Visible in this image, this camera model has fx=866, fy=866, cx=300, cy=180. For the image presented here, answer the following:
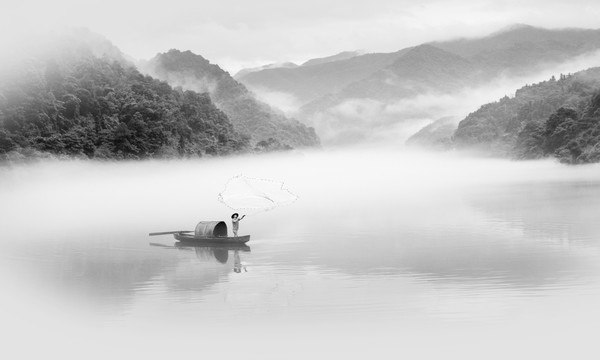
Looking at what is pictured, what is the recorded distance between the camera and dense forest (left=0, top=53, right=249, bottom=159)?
85312 millimetres

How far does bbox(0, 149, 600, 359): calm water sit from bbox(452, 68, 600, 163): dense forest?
3109 inches

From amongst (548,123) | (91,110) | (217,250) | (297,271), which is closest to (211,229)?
(217,250)

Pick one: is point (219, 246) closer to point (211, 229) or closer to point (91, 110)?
point (211, 229)

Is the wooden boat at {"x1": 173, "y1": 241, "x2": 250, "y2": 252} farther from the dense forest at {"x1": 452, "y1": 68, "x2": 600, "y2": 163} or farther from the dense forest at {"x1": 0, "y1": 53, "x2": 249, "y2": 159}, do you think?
the dense forest at {"x1": 452, "y1": 68, "x2": 600, "y2": 163}

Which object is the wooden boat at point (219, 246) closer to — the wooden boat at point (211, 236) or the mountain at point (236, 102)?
the wooden boat at point (211, 236)

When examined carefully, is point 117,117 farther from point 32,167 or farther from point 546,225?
point 546,225

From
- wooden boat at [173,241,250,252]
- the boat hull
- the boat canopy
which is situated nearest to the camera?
the boat hull

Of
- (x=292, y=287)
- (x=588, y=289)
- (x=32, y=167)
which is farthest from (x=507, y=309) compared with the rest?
(x=32, y=167)


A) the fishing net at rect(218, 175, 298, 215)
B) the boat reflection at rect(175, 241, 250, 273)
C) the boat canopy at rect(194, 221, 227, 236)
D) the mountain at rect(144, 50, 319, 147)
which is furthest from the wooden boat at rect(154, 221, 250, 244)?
the mountain at rect(144, 50, 319, 147)

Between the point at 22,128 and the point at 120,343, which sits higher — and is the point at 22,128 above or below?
above

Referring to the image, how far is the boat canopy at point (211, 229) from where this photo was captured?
30.6 m

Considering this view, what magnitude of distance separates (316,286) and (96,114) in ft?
263

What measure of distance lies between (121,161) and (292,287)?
264ft

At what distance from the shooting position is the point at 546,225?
36531 mm
